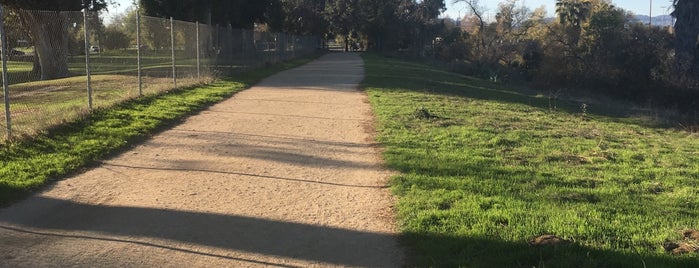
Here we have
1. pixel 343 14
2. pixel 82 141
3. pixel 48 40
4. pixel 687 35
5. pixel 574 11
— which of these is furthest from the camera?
pixel 574 11

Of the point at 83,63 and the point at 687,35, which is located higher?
the point at 687,35

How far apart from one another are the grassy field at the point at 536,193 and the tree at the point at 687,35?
873 inches

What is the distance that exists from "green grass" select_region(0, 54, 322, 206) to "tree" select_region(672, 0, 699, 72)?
26883 millimetres

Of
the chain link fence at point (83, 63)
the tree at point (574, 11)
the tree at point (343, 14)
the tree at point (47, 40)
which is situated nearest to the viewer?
the chain link fence at point (83, 63)

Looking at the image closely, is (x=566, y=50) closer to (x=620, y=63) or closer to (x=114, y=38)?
(x=620, y=63)

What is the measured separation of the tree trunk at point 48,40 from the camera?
11547mm

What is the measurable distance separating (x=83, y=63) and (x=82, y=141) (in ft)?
20.0

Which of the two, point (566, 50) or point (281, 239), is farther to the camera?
point (566, 50)

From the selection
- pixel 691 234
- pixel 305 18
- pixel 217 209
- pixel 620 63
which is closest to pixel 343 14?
pixel 305 18

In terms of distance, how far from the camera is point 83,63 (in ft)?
44.3

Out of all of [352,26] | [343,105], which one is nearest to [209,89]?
[343,105]

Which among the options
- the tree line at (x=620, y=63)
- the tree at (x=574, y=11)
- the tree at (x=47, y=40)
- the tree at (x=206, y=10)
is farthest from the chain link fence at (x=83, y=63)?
the tree at (x=574, y=11)

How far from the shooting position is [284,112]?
12.3 metres

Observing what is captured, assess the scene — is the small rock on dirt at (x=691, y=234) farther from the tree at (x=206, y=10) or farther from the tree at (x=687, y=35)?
the tree at (x=687, y=35)
